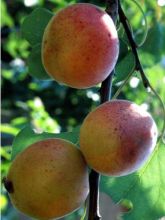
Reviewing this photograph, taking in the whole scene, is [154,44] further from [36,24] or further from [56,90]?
[56,90]

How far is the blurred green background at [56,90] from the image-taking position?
1547mm

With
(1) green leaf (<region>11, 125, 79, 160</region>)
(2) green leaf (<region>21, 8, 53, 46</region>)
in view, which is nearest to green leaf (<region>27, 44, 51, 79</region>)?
(2) green leaf (<region>21, 8, 53, 46</region>)

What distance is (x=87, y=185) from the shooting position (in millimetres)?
918

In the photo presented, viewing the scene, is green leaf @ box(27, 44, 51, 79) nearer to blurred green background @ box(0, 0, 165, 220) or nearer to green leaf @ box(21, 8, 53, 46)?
green leaf @ box(21, 8, 53, 46)

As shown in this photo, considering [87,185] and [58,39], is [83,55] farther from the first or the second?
[87,185]

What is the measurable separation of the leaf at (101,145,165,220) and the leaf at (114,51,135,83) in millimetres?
174

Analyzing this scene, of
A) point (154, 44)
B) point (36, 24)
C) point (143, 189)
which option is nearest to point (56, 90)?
point (154, 44)

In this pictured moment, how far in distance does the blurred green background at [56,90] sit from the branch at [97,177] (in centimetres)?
19

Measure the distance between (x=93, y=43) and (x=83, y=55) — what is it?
0.03m

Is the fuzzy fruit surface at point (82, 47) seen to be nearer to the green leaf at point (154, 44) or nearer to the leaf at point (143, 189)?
the leaf at point (143, 189)

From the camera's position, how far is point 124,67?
1190 mm

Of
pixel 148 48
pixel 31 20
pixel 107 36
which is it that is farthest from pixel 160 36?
pixel 107 36

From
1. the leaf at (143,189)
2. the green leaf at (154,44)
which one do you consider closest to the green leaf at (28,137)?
the leaf at (143,189)

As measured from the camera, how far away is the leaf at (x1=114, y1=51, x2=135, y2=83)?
1173 mm
